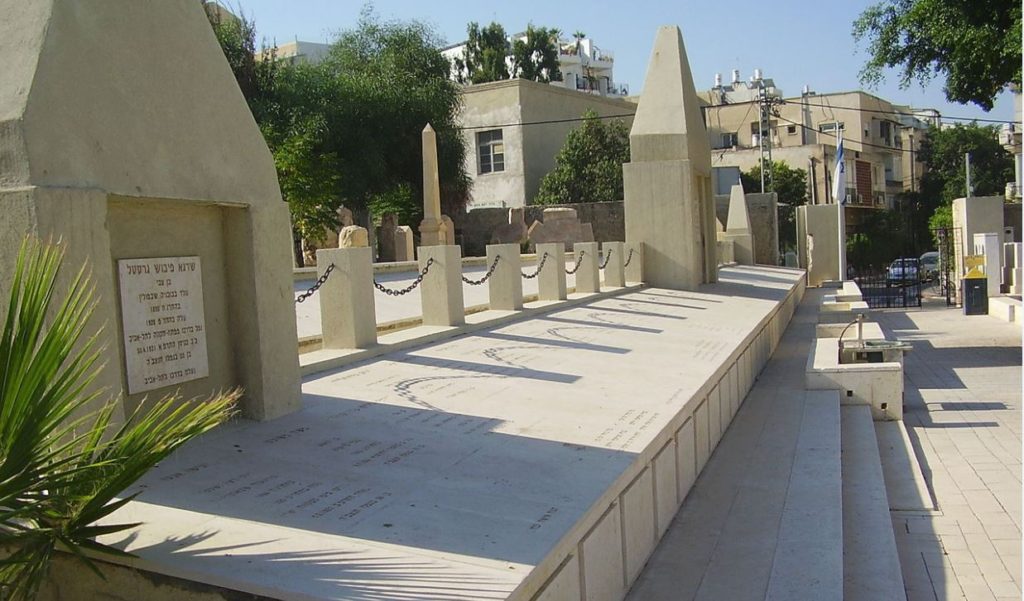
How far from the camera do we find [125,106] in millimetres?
4301

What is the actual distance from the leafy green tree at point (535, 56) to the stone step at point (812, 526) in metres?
50.2

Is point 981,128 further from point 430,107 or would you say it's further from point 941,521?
point 941,521

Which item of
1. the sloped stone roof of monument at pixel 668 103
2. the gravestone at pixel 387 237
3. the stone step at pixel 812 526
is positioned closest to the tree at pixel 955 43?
the sloped stone roof of monument at pixel 668 103

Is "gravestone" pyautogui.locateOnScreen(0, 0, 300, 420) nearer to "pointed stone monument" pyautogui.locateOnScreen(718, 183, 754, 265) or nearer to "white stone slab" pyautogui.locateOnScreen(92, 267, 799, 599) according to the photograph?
"white stone slab" pyautogui.locateOnScreen(92, 267, 799, 599)

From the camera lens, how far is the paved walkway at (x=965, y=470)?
5637mm

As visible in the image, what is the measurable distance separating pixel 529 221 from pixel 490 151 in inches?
255

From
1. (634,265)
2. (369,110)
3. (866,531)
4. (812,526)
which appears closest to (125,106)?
(812,526)

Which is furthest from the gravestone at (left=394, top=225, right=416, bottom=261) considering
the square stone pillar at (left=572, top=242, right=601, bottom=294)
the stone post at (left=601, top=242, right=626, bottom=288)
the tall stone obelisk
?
the square stone pillar at (left=572, top=242, right=601, bottom=294)

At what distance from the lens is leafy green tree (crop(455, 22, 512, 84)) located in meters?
54.4

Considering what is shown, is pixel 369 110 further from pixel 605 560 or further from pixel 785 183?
pixel 605 560

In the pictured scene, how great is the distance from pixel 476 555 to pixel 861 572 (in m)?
2.79

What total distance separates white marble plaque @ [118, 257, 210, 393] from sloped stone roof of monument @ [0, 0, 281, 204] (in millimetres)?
397

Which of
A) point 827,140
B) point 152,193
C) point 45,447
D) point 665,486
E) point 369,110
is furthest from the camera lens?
point 827,140

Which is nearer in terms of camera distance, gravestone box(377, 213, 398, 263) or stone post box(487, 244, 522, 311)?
stone post box(487, 244, 522, 311)
